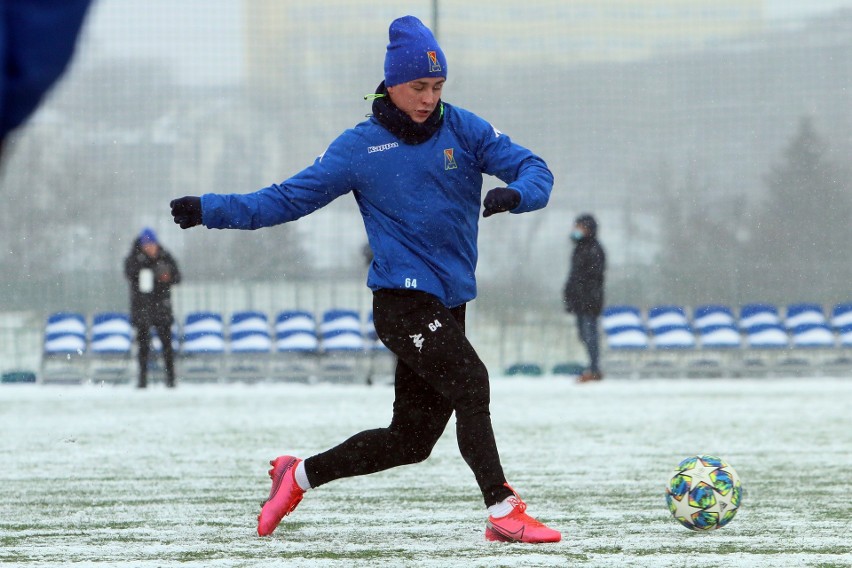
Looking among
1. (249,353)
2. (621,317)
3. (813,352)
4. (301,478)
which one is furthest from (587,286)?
(301,478)

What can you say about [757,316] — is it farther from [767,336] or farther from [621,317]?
[621,317]

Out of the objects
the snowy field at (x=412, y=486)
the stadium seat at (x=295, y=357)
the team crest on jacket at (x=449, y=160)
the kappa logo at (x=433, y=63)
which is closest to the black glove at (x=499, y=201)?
the team crest on jacket at (x=449, y=160)

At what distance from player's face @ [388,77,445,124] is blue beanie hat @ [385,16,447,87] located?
2 centimetres

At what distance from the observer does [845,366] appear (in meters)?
16.1

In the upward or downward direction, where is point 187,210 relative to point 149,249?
downward

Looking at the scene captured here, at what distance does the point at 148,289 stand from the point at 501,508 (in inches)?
446

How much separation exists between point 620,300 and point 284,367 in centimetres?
405

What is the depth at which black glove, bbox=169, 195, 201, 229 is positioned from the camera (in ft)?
14.1

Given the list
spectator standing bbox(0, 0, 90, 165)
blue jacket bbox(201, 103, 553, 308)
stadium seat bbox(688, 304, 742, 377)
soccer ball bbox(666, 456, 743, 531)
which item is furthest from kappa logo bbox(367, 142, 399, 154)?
stadium seat bbox(688, 304, 742, 377)

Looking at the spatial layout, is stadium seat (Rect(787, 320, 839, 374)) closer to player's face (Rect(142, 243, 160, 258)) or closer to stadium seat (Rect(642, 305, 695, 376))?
stadium seat (Rect(642, 305, 695, 376))

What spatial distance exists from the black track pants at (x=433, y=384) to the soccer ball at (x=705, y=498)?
0.68 m

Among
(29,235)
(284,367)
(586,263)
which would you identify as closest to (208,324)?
(284,367)

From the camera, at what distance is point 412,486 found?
6332mm

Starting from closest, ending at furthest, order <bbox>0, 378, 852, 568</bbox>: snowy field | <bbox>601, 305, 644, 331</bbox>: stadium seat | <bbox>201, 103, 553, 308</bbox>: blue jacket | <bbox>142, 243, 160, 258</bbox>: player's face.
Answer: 1. <bbox>0, 378, 852, 568</bbox>: snowy field
2. <bbox>201, 103, 553, 308</bbox>: blue jacket
3. <bbox>142, 243, 160, 258</bbox>: player's face
4. <bbox>601, 305, 644, 331</bbox>: stadium seat
